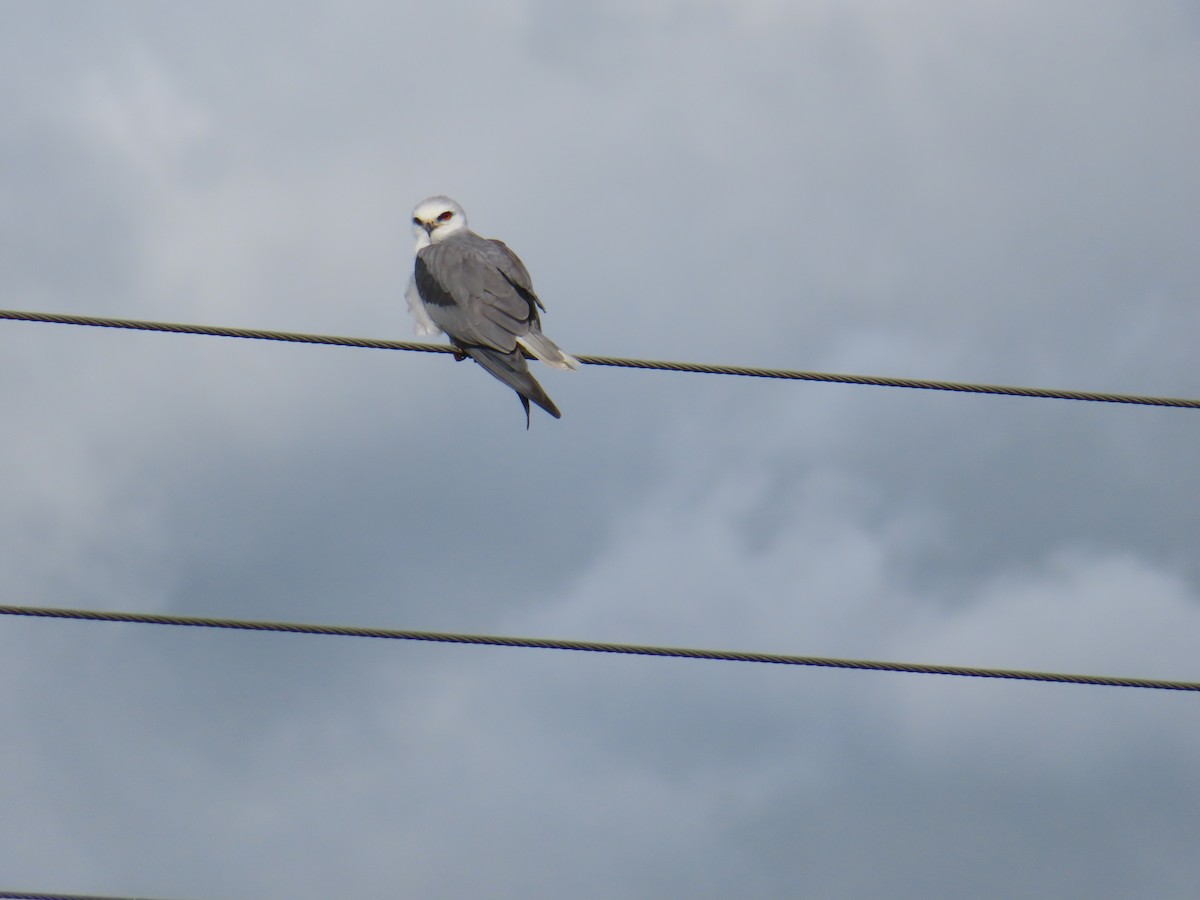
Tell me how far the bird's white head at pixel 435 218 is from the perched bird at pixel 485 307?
63cm

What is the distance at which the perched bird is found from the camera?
6.77m

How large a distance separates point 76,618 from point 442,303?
3401 millimetres

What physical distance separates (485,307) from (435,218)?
2.34 meters

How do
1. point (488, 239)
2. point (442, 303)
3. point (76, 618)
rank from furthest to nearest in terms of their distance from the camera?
point (488, 239)
point (442, 303)
point (76, 618)

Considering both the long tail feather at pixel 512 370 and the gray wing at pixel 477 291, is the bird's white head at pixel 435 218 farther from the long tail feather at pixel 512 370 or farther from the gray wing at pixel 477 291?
the long tail feather at pixel 512 370

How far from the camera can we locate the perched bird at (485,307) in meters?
6.77

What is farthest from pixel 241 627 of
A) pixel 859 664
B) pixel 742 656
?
pixel 859 664

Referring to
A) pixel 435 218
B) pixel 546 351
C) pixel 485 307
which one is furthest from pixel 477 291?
pixel 435 218

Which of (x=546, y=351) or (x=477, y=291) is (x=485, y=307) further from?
(x=546, y=351)

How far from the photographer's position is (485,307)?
23.6ft

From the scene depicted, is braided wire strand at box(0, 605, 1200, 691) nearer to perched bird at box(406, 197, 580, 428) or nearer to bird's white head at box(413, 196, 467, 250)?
perched bird at box(406, 197, 580, 428)

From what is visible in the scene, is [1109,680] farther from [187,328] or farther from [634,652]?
[187,328]

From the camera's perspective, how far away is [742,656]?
4676 millimetres

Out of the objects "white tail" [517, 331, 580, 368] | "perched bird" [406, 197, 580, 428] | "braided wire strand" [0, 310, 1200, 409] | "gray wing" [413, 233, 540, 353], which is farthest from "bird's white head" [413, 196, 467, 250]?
"braided wire strand" [0, 310, 1200, 409]
